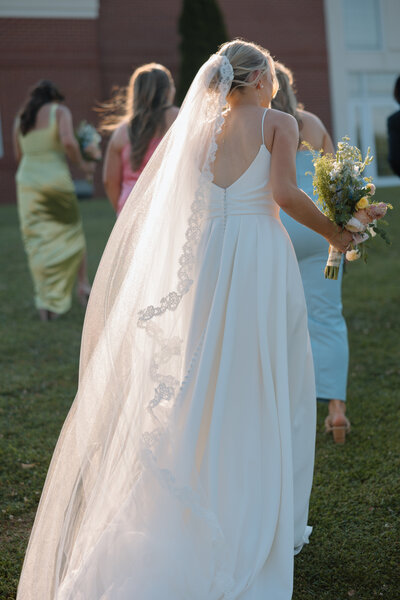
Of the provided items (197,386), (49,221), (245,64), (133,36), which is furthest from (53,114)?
(133,36)

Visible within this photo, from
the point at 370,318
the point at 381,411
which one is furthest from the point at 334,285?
the point at 370,318

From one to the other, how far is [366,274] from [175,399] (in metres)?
7.65

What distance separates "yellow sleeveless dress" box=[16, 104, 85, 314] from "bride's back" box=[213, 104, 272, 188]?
521 centimetres

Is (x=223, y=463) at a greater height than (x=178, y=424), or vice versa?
(x=178, y=424)

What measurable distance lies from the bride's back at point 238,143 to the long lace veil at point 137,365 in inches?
2.5

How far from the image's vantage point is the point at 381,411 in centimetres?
501

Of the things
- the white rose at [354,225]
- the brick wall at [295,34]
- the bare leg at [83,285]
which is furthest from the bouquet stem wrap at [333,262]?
the brick wall at [295,34]

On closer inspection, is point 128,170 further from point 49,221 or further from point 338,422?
point 49,221

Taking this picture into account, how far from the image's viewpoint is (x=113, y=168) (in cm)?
550

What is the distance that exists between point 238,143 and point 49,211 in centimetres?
547

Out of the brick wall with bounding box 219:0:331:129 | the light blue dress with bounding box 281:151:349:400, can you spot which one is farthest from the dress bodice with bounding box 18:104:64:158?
the brick wall with bounding box 219:0:331:129

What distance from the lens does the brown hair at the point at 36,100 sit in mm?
7582

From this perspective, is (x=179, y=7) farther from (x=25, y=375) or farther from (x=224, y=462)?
(x=224, y=462)

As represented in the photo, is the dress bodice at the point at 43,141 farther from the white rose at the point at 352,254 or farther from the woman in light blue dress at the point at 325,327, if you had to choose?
the white rose at the point at 352,254
